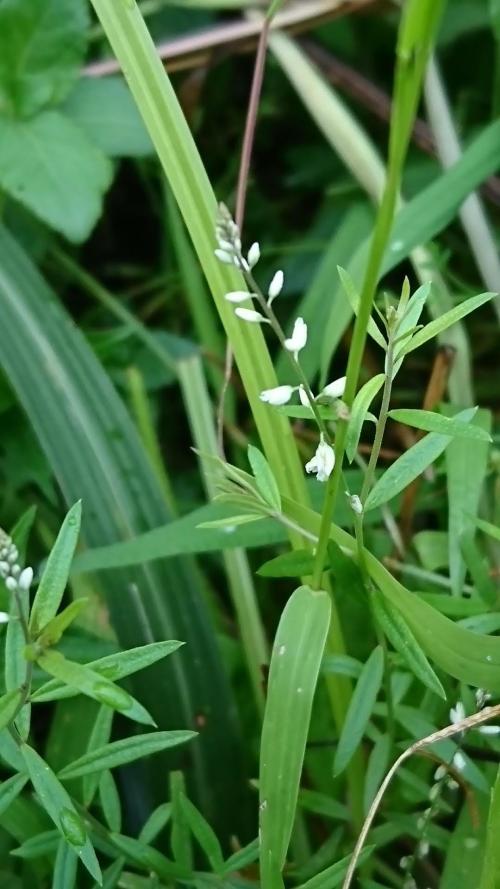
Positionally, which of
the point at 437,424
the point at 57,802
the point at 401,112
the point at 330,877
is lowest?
the point at 330,877

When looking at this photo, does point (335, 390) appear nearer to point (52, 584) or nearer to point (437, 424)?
point (437, 424)

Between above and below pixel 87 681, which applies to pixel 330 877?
below

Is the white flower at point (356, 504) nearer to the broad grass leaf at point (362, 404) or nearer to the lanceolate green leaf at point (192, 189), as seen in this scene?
the broad grass leaf at point (362, 404)

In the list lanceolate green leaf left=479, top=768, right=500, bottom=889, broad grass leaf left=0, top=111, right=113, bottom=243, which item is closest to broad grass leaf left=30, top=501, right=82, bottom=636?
lanceolate green leaf left=479, top=768, right=500, bottom=889

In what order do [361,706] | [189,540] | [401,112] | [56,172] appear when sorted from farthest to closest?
[56,172]
[189,540]
[361,706]
[401,112]

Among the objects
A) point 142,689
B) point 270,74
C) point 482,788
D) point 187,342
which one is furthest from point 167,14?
point 482,788

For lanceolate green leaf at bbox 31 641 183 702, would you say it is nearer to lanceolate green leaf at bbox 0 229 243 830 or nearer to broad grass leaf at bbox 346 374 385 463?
broad grass leaf at bbox 346 374 385 463

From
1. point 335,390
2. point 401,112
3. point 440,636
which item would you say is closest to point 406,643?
point 440,636

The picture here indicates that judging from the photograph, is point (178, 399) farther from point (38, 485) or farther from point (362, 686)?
point (362, 686)

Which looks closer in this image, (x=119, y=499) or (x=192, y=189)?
(x=192, y=189)
